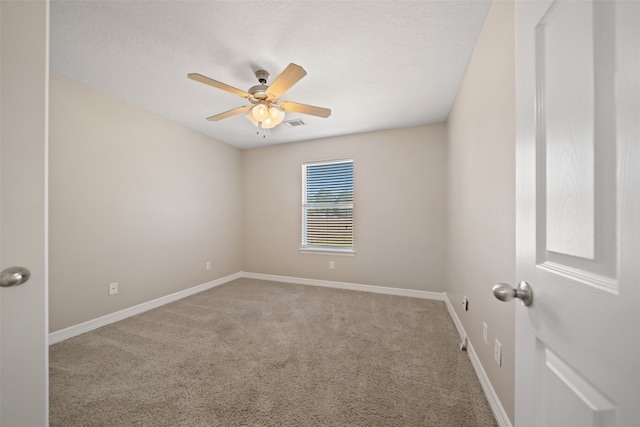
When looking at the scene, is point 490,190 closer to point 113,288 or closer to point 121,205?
point 121,205

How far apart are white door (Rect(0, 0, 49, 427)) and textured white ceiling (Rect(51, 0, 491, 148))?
1.07 meters

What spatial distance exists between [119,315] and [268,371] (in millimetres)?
2021

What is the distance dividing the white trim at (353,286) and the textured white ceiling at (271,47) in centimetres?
247

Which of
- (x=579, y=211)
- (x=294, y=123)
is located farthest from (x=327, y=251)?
(x=579, y=211)

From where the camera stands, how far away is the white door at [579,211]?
387 millimetres

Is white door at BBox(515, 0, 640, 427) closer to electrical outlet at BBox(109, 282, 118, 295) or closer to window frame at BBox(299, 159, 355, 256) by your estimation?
window frame at BBox(299, 159, 355, 256)

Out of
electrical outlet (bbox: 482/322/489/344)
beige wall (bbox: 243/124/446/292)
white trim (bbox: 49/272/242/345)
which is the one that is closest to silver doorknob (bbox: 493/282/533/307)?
electrical outlet (bbox: 482/322/489/344)

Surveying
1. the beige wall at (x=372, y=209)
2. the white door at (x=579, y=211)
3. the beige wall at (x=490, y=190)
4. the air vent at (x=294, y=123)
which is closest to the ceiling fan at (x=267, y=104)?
the air vent at (x=294, y=123)

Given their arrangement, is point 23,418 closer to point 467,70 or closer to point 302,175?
point 467,70

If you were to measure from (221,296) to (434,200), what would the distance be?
3.30 meters

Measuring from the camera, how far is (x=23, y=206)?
0.75m

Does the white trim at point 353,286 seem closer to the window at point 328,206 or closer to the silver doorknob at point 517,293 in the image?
the window at point 328,206

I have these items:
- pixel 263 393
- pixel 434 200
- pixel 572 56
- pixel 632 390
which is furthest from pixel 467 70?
pixel 263 393

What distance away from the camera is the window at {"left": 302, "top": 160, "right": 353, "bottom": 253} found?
3896 mm
